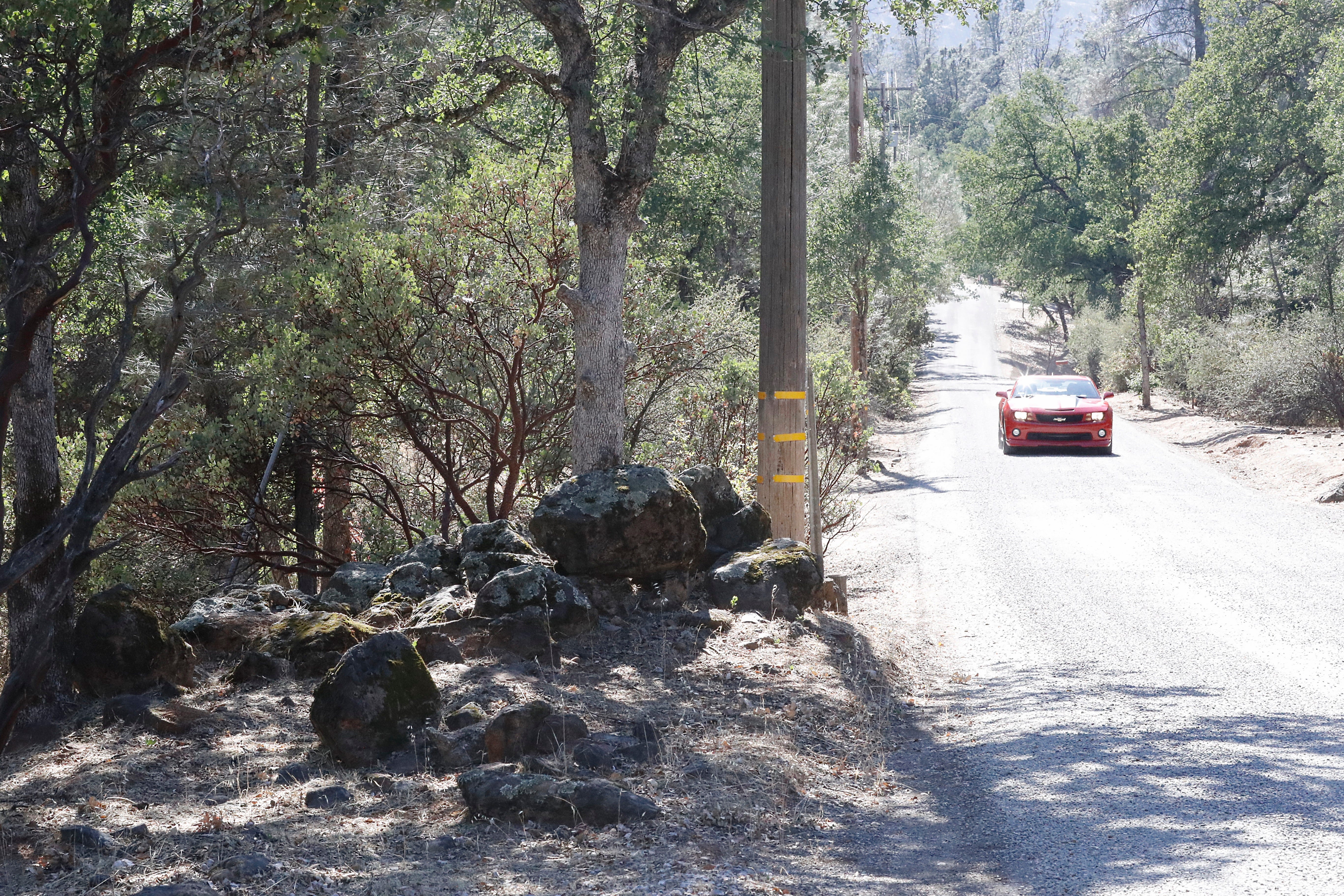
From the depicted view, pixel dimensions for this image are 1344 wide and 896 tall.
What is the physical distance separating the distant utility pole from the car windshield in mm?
8645

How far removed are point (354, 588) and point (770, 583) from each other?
3018mm

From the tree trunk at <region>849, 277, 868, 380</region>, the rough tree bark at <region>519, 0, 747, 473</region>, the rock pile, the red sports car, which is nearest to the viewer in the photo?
the rock pile

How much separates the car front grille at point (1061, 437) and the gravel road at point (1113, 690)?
13.8 feet

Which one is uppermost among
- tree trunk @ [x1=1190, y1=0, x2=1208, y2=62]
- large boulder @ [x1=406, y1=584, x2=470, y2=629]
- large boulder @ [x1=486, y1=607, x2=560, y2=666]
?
tree trunk @ [x1=1190, y1=0, x2=1208, y2=62]

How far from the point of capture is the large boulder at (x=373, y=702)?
5.21 metres

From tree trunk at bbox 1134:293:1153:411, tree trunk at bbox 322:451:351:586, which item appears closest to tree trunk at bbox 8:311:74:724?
tree trunk at bbox 322:451:351:586

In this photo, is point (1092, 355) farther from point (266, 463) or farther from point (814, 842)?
point (814, 842)

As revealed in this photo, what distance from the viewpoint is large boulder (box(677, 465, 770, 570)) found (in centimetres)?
862

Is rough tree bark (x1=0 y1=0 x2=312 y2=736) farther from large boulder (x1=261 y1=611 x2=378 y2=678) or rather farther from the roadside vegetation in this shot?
the roadside vegetation

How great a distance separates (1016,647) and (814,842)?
420cm

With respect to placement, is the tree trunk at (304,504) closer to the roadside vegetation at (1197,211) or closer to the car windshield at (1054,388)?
the car windshield at (1054,388)

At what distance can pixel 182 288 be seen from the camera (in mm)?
4539

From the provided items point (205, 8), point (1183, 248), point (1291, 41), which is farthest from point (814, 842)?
point (1291, 41)

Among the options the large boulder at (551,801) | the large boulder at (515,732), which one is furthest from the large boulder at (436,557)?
the large boulder at (551,801)
